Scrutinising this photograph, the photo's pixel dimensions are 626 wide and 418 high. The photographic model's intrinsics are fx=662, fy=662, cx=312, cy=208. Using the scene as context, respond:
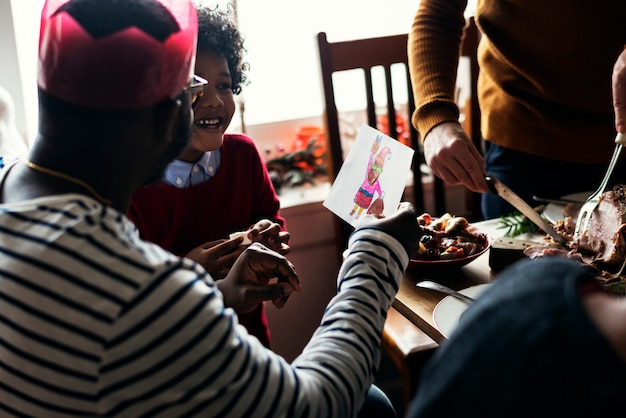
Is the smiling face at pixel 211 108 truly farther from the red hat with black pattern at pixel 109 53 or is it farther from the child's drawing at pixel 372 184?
the red hat with black pattern at pixel 109 53

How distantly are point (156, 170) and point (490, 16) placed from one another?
1006 mm

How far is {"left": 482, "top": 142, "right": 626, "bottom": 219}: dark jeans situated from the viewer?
1569 mm

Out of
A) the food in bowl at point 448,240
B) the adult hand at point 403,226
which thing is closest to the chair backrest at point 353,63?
the food in bowl at point 448,240

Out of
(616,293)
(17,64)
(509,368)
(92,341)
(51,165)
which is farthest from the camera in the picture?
(17,64)

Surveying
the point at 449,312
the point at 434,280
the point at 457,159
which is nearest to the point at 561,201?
the point at 457,159

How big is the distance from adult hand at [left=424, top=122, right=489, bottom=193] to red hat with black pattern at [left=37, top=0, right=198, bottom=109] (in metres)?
0.74

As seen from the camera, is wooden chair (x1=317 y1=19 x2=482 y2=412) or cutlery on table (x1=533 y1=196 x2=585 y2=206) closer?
cutlery on table (x1=533 y1=196 x2=585 y2=206)

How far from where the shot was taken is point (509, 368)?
1.47ft

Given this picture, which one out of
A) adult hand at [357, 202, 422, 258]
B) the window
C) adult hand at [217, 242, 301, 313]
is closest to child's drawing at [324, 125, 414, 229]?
adult hand at [217, 242, 301, 313]

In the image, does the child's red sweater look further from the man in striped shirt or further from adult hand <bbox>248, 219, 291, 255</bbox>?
the man in striped shirt

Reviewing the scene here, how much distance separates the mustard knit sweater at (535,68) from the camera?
4.77ft

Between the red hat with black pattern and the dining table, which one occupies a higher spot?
the red hat with black pattern

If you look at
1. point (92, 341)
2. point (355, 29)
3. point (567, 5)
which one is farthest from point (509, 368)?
point (355, 29)

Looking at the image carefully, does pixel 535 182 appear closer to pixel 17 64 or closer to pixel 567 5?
pixel 567 5
